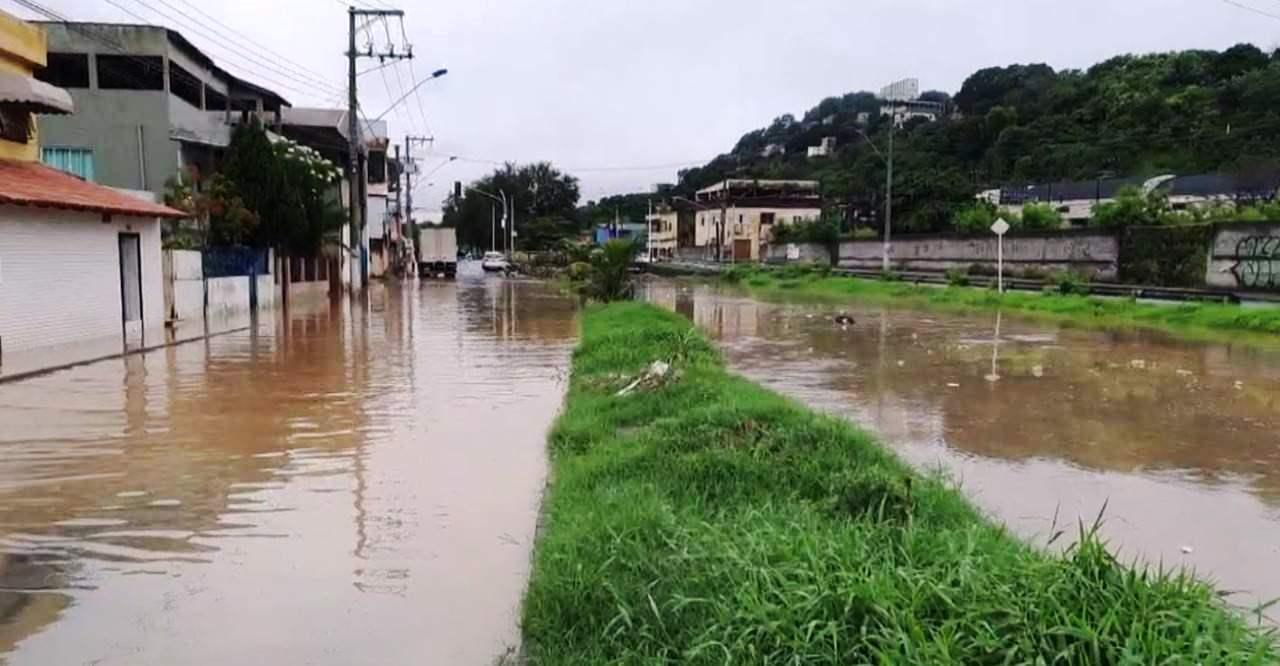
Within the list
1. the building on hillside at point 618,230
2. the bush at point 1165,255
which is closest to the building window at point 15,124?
the bush at point 1165,255

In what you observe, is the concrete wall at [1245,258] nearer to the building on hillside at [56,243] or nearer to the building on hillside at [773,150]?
the building on hillside at [56,243]

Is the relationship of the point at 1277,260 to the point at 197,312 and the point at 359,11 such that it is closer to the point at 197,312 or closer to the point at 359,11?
the point at 197,312

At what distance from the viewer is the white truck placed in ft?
192

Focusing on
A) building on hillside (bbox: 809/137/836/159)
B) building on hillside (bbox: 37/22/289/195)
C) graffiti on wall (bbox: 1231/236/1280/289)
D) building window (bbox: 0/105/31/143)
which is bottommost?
graffiti on wall (bbox: 1231/236/1280/289)

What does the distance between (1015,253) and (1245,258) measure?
12.6 metres

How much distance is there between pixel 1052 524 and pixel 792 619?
11.9 feet

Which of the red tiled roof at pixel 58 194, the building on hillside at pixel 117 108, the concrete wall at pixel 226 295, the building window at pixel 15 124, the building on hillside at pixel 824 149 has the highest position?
the building on hillside at pixel 824 149

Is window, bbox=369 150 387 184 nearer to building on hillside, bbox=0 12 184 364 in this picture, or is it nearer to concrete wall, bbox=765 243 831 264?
concrete wall, bbox=765 243 831 264

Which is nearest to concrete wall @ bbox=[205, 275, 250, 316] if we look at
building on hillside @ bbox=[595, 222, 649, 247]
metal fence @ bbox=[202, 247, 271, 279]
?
metal fence @ bbox=[202, 247, 271, 279]

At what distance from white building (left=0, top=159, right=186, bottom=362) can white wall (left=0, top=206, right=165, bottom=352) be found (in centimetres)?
2

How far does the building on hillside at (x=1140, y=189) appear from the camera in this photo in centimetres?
3766

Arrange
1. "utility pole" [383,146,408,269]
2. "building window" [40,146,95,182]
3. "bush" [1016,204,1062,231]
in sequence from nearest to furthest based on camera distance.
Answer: "building window" [40,146,95,182]
"bush" [1016,204,1062,231]
"utility pole" [383,146,408,269]

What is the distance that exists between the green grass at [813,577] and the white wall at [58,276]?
39.7 ft

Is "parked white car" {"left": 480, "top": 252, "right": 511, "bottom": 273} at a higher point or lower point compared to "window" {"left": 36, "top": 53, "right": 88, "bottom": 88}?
lower
